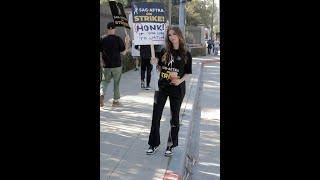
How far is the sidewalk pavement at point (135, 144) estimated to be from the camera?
17.0ft

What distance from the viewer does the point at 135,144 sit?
6.35 m

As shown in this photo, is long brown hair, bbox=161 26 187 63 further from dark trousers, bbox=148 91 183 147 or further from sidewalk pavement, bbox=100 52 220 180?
sidewalk pavement, bbox=100 52 220 180

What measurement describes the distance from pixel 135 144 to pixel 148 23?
1873 millimetres

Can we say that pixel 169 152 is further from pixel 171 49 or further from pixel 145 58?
pixel 145 58

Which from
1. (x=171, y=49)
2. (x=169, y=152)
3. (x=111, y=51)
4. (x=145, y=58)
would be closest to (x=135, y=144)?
(x=169, y=152)

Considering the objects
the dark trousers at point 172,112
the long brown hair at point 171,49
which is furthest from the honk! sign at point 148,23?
the dark trousers at point 172,112

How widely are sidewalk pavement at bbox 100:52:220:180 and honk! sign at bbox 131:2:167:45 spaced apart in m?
1.61

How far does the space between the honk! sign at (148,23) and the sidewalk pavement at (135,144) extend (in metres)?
1.61
